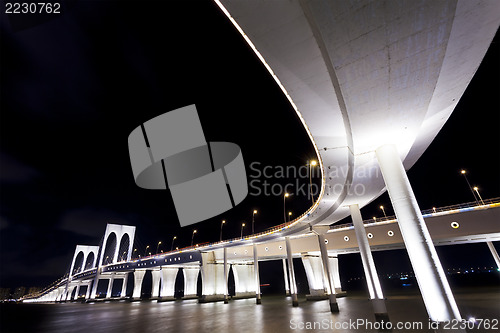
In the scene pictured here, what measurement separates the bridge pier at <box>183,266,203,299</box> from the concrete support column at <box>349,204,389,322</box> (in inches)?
1968

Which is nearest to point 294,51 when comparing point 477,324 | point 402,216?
point 402,216

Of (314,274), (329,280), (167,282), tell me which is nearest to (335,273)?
(314,274)

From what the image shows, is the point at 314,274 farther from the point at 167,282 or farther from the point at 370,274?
the point at 167,282

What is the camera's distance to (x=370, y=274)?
58.1 feet

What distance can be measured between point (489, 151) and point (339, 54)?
32.5 m

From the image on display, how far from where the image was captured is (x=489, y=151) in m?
26.8

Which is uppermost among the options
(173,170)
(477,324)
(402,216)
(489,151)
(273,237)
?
(173,170)

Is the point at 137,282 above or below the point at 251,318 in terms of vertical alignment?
above

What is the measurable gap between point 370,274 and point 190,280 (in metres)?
53.4

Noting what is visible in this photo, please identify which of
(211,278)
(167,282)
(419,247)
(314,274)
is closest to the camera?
(419,247)

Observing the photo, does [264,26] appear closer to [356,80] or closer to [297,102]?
[297,102]

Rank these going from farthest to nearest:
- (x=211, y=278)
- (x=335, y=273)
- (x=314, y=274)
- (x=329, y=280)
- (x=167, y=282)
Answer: (x=167, y=282) → (x=211, y=278) → (x=335, y=273) → (x=314, y=274) → (x=329, y=280)

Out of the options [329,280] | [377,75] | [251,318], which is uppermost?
[377,75]

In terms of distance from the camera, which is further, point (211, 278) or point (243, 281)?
point (243, 281)
